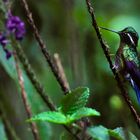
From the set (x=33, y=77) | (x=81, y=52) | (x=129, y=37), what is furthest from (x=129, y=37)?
(x=81, y=52)

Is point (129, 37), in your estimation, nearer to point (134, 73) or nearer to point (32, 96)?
point (134, 73)

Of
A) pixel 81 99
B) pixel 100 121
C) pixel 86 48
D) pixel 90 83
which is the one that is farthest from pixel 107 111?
pixel 81 99

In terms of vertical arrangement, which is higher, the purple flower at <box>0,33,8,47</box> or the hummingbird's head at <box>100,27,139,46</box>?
the hummingbird's head at <box>100,27,139,46</box>

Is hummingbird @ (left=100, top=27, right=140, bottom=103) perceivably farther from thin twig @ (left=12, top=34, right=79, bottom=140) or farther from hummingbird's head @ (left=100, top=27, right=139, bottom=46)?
thin twig @ (left=12, top=34, right=79, bottom=140)

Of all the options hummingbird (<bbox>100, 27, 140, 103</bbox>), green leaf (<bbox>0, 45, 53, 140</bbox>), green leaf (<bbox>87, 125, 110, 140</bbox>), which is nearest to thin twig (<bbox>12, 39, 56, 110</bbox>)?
green leaf (<bbox>0, 45, 53, 140</bbox>)

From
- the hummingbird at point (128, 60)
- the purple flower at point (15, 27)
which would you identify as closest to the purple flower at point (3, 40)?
the purple flower at point (15, 27)
